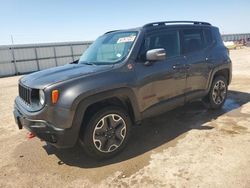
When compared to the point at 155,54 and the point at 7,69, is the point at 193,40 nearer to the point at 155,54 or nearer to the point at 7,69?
the point at 155,54

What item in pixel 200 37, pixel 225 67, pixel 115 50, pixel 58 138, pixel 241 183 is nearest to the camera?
pixel 241 183

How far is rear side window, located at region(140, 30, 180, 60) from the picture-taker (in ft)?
13.5

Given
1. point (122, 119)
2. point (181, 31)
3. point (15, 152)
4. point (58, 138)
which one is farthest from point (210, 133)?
point (15, 152)

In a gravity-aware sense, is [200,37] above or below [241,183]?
above

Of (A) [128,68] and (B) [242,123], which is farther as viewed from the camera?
(B) [242,123]

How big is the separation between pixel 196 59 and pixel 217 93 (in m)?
1.31

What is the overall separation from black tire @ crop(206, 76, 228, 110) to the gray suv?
0.33 m

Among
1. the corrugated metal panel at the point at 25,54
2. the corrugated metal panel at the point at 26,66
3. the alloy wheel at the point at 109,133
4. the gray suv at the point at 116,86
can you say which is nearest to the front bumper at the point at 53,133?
the gray suv at the point at 116,86

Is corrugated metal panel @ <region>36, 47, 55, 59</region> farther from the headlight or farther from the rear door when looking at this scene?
the headlight

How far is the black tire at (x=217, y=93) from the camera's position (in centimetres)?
555

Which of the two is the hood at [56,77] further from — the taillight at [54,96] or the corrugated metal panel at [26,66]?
the corrugated metal panel at [26,66]

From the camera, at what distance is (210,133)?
435 cm

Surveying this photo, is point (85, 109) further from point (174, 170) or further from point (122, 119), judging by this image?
point (174, 170)

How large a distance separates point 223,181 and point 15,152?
339 centimetres
